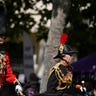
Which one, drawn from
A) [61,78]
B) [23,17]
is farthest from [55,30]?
[23,17]

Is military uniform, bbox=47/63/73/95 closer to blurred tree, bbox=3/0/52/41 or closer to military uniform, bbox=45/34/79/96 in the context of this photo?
military uniform, bbox=45/34/79/96

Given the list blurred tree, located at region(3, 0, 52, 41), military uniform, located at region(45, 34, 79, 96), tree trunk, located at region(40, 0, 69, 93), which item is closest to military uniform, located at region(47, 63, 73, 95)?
military uniform, located at region(45, 34, 79, 96)

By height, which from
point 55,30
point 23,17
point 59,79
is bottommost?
point 59,79

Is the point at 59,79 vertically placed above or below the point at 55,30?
below

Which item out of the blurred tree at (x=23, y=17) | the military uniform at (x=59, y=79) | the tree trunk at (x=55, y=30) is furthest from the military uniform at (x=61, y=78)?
the blurred tree at (x=23, y=17)

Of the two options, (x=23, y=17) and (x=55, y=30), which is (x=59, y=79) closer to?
(x=55, y=30)

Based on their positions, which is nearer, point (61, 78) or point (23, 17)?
→ point (61, 78)

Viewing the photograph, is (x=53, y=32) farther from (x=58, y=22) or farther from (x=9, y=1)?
(x=9, y=1)

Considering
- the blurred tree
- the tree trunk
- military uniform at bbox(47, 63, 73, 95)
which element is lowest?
military uniform at bbox(47, 63, 73, 95)

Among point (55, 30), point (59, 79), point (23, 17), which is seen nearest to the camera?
point (59, 79)

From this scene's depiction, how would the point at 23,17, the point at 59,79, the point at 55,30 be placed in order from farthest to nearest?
1. the point at 23,17
2. the point at 55,30
3. the point at 59,79

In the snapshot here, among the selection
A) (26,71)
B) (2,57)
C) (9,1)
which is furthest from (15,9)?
(2,57)

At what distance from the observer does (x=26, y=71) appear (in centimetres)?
1702

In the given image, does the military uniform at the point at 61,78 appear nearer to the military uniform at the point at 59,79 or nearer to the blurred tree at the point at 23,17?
the military uniform at the point at 59,79
